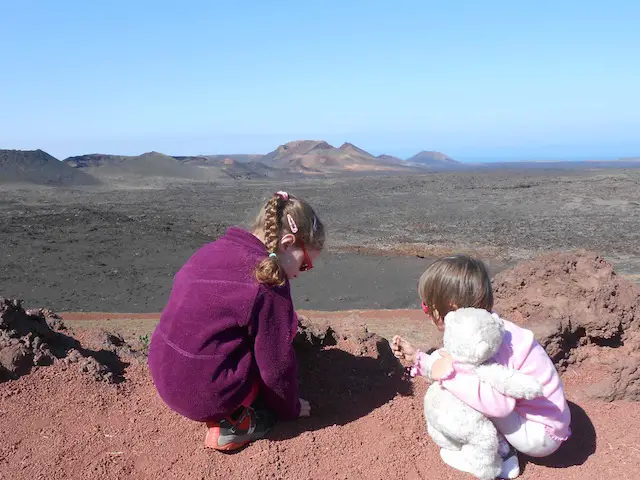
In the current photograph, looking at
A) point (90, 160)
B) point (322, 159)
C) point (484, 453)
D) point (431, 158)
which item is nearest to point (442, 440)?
point (484, 453)

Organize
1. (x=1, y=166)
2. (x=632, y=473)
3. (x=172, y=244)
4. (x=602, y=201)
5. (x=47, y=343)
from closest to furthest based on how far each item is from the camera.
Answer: (x=632, y=473) < (x=47, y=343) < (x=172, y=244) < (x=602, y=201) < (x=1, y=166)

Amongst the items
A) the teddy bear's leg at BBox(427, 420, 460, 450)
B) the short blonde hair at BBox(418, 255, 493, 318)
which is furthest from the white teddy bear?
the short blonde hair at BBox(418, 255, 493, 318)

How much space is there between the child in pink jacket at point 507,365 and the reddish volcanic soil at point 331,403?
25 centimetres

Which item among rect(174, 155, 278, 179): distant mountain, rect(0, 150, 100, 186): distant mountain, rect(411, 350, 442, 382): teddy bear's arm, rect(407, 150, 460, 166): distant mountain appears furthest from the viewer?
rect(407, 150, 460, 166): distant mountain

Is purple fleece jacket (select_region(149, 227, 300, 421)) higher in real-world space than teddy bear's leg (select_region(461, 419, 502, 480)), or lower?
higher

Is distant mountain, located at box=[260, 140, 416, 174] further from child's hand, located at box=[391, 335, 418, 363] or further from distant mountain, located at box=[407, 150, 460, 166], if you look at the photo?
child's hand, located at box=[391, 335, 418, 363]

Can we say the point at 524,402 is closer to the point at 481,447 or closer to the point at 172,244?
the point at 481,447

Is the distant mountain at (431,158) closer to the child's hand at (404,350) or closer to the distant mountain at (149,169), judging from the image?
the distant mountain at (149,169)

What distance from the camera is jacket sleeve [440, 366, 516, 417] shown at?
232 centimetres

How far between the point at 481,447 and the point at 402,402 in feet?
2.69

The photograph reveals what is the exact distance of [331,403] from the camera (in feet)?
10.7

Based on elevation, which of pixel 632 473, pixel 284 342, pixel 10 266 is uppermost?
pixel 284 342

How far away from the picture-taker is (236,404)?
105 inches

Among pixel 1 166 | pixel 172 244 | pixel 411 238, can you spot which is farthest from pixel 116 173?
pixel 411 238
